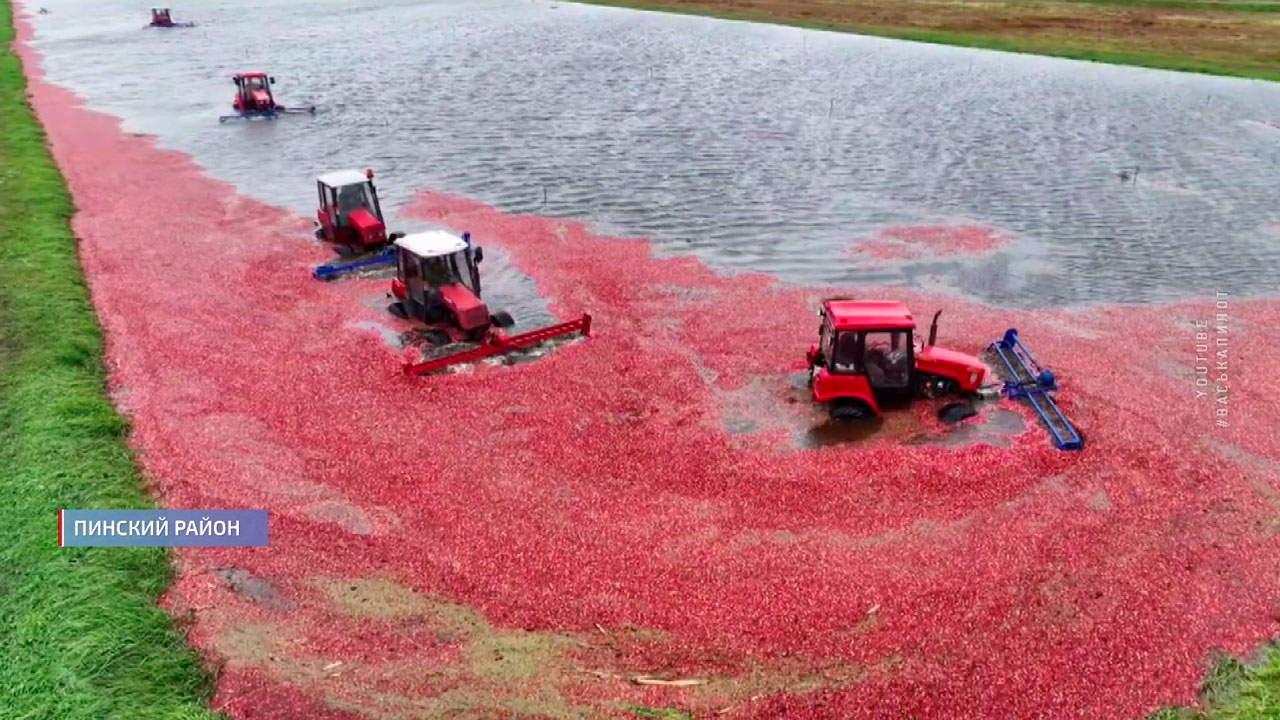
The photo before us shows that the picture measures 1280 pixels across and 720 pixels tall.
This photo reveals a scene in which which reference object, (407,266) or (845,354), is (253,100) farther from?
(845,354)

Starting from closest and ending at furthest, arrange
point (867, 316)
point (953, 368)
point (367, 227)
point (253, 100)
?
point (867, 316) < point (953, 368) < point (367, 227) < point (253, 100)

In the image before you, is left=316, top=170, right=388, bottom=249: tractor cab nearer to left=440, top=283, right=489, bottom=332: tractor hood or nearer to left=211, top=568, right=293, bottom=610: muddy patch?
left=440, top=283, right=489, bottom=332: tractor hood

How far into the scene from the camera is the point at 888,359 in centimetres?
1717

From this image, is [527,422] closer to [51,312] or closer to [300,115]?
[51,312]

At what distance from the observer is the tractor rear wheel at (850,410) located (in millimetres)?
17047

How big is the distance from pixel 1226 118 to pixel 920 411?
34.0 meters

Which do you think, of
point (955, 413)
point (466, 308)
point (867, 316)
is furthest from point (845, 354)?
point (466, 308)

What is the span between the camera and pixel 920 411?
685 inches

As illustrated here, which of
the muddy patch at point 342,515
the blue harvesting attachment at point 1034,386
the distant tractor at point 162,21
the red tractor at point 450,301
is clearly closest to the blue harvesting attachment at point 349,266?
the red tractor at point 450,301

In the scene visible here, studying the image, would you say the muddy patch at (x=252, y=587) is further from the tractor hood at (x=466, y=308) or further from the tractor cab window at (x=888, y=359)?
the tractor cab window at (x=888, y=359)

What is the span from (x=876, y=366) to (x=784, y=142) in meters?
23.6

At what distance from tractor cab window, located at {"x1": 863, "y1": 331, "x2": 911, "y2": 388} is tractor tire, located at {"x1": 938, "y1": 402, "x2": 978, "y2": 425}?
2.84ft

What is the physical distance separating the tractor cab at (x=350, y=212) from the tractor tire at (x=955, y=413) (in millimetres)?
17284

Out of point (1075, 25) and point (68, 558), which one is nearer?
point (68, 558)
